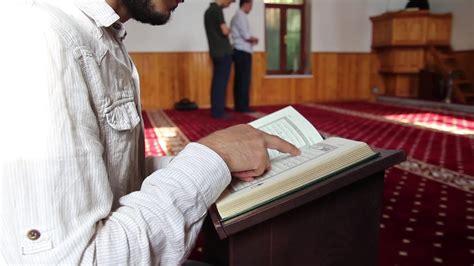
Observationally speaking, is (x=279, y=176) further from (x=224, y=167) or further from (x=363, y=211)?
(x=363, y=211)

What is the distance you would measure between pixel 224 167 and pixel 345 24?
279 inches

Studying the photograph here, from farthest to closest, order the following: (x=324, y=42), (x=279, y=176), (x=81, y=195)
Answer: (x=324, y=42) < (x=279, y=176) < (x=81, y=195)

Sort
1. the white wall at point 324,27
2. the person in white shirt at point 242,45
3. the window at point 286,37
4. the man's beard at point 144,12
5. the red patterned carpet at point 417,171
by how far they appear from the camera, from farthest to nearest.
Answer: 1. the window at point 286,37
2. the white wall at point 324,27
3. the person in white shirt at point 242,45
4. the red patterned carpet at point 417,171
5. the man's beard at point 144,12

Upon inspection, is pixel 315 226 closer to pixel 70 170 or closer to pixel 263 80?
pixel 70 170

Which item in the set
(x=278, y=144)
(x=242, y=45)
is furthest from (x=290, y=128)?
(x=242, y=45)

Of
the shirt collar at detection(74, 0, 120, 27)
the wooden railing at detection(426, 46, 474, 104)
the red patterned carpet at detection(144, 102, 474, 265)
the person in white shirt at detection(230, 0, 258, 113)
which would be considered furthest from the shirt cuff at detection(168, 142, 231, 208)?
the wooden railing at detection(426, 46, 474, 104)

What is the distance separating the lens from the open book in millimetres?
514

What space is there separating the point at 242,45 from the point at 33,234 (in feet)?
15.8

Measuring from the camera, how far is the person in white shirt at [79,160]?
1.39 feet

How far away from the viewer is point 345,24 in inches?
280

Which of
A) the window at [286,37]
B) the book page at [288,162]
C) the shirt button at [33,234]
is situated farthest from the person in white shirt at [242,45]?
the shirt button at [33,234]

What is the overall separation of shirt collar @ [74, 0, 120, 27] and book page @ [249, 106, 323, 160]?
310mm

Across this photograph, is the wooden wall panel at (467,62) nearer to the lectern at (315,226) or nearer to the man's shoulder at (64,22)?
the lectern at (315,226)

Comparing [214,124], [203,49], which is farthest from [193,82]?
[214,124]
